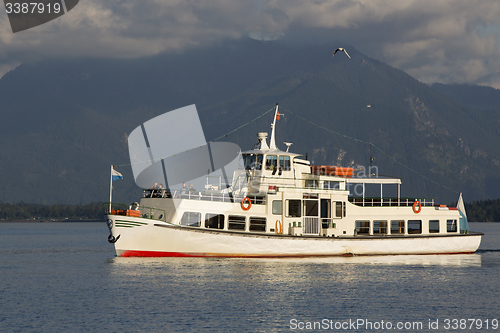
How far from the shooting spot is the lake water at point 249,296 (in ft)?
91.1

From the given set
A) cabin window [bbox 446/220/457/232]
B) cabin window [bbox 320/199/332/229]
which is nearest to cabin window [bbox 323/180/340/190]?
cabin window [bbox 320/199/332/229]

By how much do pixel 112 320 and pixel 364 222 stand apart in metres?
26.9

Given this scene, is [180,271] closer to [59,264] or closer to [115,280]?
[115,280]

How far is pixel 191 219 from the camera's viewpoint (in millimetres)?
43406

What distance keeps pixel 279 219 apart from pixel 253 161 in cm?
538

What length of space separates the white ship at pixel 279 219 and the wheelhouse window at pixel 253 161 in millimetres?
78

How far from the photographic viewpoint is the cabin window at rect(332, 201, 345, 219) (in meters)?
46.9

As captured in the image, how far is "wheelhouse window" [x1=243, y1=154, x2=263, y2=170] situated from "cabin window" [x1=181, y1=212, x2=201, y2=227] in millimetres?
6369

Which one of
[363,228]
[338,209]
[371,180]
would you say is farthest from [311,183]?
[363,228]

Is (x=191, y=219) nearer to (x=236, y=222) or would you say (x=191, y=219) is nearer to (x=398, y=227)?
(x=236, y=222)

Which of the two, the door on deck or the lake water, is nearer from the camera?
the lake water

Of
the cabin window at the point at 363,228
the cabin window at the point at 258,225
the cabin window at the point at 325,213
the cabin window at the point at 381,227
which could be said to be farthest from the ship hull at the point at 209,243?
the cabin window at the point at 381,227

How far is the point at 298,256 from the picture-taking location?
1774 inches

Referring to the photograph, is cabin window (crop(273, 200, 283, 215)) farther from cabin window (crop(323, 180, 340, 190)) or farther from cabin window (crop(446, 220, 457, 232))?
cabin window (crop(446, 220, 457, 232))
